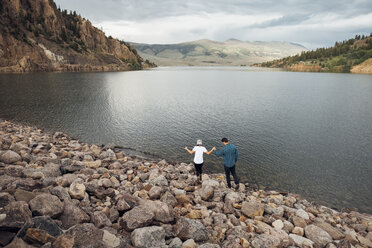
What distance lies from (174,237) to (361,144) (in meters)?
28.7

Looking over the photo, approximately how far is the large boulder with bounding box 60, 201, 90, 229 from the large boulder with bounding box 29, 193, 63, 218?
25 centimetres

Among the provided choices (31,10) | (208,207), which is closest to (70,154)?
(208,207)

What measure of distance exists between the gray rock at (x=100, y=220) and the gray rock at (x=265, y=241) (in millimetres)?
6357

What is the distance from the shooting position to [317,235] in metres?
10.4

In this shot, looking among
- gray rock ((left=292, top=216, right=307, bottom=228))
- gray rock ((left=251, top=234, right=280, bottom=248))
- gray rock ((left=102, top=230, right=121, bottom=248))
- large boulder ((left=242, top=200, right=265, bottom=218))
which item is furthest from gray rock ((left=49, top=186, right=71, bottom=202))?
gray rock ((left=292, top=216, right=307, bottom=228))

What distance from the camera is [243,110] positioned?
4431cm

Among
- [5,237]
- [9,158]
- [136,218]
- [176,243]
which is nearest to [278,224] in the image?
[176,243]

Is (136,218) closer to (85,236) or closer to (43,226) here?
(85,236)

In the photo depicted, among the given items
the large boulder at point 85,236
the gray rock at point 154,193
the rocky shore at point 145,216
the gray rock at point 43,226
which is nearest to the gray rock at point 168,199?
the rocky shore at point 145,216

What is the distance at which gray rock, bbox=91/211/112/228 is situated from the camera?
8.94 m

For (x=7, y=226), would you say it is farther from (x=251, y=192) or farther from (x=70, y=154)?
(x=251, y=192)

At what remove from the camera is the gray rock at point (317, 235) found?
10.1m

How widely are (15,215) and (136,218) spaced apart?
4.40 metres

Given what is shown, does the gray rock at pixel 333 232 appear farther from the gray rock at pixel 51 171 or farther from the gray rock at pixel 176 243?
the gray rock at pixel 51 171
